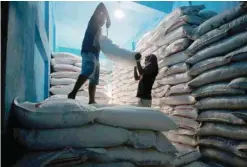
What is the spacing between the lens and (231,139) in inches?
67.4

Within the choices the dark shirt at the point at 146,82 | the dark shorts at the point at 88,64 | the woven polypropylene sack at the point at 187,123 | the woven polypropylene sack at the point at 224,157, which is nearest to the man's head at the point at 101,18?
the dark shorts at the point at 88,64

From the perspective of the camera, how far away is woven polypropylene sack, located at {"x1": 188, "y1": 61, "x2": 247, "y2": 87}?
1.65 meters

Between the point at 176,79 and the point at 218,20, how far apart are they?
884mm

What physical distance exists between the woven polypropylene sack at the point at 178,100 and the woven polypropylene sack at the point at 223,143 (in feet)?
1.56

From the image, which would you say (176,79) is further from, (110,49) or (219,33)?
(110,49)

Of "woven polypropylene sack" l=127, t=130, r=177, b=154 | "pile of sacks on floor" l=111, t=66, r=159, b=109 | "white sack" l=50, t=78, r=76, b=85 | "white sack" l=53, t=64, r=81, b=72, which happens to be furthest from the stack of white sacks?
"white sack" l=53, t=64, r=81, b=72

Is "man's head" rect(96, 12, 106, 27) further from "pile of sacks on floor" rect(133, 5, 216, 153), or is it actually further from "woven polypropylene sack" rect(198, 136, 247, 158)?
"woven polypropylene sack" rect(198, 136, 247, 158)

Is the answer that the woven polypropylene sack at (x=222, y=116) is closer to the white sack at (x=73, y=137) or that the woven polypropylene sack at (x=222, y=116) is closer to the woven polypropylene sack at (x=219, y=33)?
the woven polypropylene sack at (x=219, y=33)

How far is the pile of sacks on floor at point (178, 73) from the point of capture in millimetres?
2342

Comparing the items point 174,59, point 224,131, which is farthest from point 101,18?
point 224,131

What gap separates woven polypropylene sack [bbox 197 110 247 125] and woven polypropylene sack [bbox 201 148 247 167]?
0.30m

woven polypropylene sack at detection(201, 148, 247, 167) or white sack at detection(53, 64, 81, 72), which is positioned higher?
white sack at detection(53, 64, 81, 72)

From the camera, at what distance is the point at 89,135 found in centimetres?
111

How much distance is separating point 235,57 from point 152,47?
167 cm
